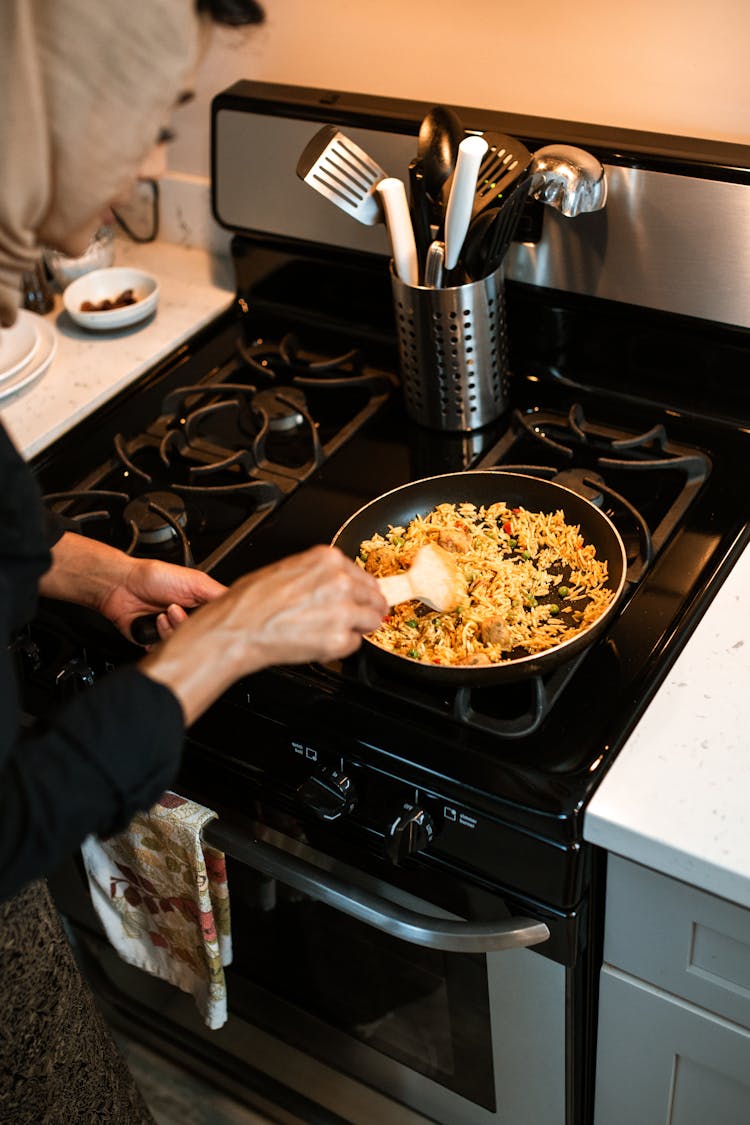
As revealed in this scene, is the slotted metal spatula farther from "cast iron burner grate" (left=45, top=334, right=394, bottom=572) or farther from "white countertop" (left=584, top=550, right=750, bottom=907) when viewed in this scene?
"white countertop" (left=584, top=550, right=750, bottom=907)

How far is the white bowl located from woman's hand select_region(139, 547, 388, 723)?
2.79 feet

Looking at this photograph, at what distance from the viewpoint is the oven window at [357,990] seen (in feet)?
4.20

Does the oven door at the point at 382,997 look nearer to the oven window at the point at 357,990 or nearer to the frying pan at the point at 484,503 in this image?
the oven window at the point at 357,990

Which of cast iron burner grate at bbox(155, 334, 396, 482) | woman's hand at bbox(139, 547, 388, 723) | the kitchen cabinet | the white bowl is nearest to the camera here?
woman's hand at bbox(139, 547, 388, 723)

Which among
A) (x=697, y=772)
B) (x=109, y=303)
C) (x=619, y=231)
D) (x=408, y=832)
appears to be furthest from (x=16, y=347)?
(x=697, y=772)

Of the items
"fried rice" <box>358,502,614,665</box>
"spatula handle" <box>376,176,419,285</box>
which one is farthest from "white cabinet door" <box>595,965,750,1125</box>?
"spatula handle" <box>376,176,419,285</box>

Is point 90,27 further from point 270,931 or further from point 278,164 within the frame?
point 270,931

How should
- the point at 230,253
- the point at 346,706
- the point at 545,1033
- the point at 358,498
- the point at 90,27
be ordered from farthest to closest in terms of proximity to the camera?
the point at 230,253
the point at 358,498
the point at 545,1033
the point at 346,706
the point at 90,27

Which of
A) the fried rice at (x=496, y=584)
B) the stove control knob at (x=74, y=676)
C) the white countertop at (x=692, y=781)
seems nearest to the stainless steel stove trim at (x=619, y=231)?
the fried rice at (x=496, y=584)

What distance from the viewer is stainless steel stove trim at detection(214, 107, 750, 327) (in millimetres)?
1308

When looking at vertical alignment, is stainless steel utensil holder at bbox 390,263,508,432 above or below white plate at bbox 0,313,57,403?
above

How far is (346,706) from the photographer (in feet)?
3.58

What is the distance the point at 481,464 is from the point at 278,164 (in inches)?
22.6

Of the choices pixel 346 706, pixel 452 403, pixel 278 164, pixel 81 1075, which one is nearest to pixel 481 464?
pixel 452 403
